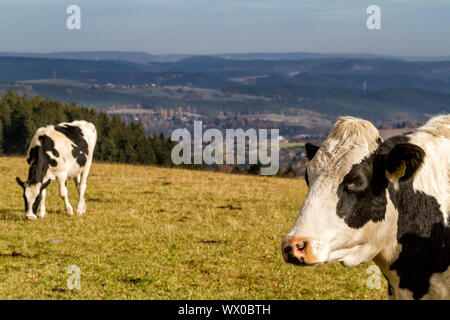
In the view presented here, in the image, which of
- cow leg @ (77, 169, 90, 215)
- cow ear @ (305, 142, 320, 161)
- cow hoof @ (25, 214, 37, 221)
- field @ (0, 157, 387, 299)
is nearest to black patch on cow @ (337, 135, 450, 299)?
cow ear @ (305, 142, 320, 161)

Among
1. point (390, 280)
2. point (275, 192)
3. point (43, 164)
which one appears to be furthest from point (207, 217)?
point (390, 280)

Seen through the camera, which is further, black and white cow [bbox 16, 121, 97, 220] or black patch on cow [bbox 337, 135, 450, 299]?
black and white cow [bbox 16, 121, 97, 220]

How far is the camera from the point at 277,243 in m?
14.4

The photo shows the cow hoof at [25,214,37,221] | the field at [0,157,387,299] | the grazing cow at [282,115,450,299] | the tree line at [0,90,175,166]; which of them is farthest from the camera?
the tree line at [0,90,175,166]

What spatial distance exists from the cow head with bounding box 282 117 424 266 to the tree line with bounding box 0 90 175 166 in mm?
59477

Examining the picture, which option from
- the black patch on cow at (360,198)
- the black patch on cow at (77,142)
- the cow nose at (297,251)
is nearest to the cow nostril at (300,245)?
the cow nose at (297,251)

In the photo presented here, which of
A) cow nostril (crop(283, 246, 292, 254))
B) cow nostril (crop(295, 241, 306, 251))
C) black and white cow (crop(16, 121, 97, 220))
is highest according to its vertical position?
cow nostril (crop(295, 241, 306, 251))

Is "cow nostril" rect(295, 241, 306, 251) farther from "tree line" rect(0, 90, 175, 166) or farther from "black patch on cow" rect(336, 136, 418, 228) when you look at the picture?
"tree line" rect(0, 90, 175, 166)

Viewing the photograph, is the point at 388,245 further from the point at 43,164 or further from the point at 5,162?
the point at 5,162

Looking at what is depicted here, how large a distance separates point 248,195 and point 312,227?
18.7 metres

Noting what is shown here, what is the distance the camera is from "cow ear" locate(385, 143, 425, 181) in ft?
15.1

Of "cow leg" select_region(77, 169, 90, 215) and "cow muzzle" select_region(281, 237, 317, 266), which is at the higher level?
"cow muzzle" select_region(281, 237, 317, 266)

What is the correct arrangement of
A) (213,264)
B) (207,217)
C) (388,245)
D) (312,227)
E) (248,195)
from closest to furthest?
(312,227) < (388,245) < (213,264) < (207,217) < (248,195)

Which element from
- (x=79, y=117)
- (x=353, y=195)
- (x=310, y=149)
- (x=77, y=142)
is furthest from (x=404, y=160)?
(x=79, y=117)
